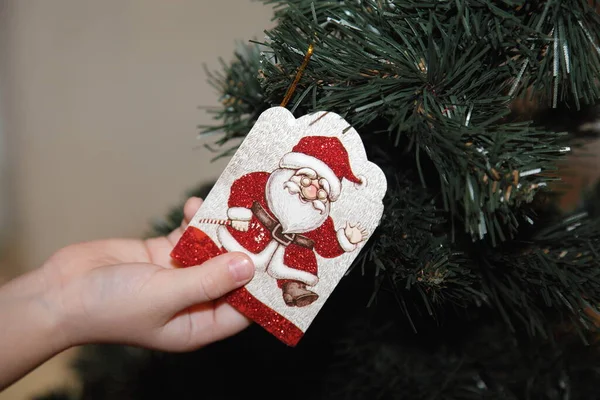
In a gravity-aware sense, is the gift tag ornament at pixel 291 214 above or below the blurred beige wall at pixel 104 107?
below

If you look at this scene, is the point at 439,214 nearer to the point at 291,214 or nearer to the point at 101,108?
the point at 291,214

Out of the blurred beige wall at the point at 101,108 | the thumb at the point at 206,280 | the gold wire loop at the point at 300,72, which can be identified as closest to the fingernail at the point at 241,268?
the thumb at the point at 206,280

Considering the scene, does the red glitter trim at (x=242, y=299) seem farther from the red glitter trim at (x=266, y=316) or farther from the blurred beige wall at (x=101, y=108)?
the blurred beige wall at (x=101, y=108)

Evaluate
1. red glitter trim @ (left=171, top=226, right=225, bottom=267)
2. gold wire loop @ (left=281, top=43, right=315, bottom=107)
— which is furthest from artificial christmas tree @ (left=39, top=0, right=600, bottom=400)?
red glitter trim @ (left=171, top=226, right=225, bottom=267)

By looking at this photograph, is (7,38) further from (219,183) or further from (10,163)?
(219,183)

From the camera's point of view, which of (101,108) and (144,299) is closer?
(144,299)

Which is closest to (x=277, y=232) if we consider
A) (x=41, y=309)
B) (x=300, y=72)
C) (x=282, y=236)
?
(x=282, y=236)
